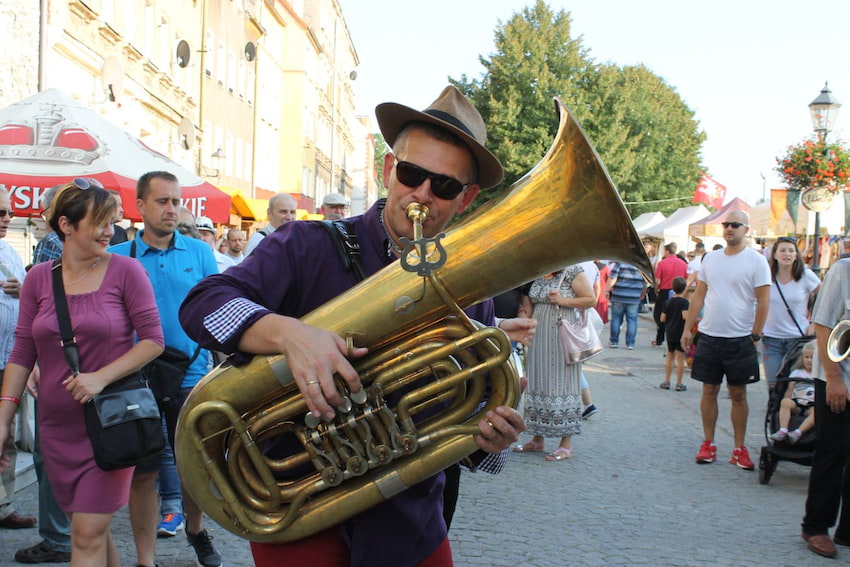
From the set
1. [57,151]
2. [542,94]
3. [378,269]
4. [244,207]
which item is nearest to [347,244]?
[378,269]

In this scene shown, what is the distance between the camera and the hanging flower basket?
13.8 metres

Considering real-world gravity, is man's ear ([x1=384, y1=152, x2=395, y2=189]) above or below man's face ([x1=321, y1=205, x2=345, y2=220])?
below

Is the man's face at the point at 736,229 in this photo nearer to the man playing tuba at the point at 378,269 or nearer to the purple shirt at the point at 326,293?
the man playing tuba at the point at 378,269

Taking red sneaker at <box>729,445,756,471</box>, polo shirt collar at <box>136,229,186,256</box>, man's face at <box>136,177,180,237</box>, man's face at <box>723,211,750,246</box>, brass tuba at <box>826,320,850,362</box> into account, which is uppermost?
man's face at <box>723,211,750,246</box>

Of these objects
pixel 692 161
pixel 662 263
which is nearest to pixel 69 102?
pixel 662 263

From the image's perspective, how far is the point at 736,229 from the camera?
7043mm

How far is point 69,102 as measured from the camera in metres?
7.05

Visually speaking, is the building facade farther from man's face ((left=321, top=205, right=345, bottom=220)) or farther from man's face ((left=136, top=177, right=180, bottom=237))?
man's face ((left=136, top=177, right=180, bottom=237))

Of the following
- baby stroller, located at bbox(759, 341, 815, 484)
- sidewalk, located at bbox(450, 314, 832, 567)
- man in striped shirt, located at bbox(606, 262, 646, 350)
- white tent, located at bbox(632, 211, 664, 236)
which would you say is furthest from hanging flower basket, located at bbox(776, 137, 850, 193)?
white tent, located at bbox(632, 211, 664, 236)

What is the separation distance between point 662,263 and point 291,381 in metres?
15.8

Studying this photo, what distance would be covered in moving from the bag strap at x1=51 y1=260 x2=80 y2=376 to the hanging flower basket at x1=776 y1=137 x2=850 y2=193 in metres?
12.9

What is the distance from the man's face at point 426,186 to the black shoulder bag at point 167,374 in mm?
2429

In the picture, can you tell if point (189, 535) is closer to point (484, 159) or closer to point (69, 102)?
point (484, 159)

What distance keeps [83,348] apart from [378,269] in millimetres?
1837
